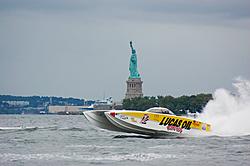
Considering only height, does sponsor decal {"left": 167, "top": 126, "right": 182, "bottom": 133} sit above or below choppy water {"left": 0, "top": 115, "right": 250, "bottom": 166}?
above

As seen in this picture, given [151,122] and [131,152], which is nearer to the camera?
[131,152]

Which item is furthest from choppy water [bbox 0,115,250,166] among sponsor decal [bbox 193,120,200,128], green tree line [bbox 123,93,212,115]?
green tree line [bbox 123,93,212,115]

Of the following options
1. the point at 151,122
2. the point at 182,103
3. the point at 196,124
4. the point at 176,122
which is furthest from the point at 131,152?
the point at 182,103

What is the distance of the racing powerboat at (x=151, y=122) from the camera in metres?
42.9

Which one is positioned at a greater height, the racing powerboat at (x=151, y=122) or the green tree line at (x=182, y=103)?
the green tree line at (x=182, y=103)

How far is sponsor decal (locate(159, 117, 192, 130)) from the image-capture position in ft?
141

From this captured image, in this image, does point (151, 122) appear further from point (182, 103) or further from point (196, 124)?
point (182, 103)

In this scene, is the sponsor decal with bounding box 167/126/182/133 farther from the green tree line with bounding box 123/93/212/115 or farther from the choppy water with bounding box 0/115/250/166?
the green tree line with bounding box 123/93/212/115

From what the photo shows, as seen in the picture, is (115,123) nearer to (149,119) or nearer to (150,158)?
(149,119)

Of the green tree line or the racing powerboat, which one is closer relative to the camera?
the racing powerboat

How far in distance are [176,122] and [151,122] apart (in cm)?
151

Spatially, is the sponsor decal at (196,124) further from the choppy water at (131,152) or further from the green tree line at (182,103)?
the green tree line at (182,103)

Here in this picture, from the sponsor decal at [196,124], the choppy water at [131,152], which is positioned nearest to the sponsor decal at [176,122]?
the sponsor decal at [196,124]

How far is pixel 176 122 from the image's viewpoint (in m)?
43.3
